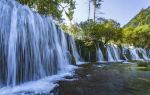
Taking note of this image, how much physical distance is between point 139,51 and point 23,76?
4389cm

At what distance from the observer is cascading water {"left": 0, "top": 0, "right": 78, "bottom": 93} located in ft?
38.7

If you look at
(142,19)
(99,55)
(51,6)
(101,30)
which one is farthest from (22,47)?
(142,19)

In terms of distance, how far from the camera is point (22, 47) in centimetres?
1299

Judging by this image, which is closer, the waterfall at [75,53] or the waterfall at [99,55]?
the waterfall at [75,53]

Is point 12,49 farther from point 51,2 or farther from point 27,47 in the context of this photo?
point 51,2

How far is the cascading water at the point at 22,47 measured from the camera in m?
11.8

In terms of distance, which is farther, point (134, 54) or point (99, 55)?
point (134, 54)

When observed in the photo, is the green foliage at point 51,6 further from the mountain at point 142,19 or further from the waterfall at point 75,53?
the mountain at point 142,19

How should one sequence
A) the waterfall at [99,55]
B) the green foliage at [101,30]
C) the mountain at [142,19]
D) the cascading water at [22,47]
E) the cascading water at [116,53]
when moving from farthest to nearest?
the mountain at [142,19]
the green foliage at [101,30]
the cascading water at [116,53]
the waterfall at [99,55]
the cascading water at [22,47]

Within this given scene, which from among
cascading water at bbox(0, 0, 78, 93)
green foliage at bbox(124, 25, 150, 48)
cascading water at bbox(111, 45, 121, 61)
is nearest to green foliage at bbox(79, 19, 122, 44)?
cascading water at bbox(111, 45, 121, 61)

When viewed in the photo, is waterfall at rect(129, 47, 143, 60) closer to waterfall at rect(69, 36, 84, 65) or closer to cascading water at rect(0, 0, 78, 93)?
waterfall at rect(69, 36, 84, 65)

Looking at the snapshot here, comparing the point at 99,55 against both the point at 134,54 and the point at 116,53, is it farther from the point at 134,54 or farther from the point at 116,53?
the point at 134,54

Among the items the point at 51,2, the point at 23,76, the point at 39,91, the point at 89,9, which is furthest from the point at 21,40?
the point at 89,9

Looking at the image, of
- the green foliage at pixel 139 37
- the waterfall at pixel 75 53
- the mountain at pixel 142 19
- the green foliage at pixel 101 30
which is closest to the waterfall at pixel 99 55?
the green foliage at pixel 101 30
